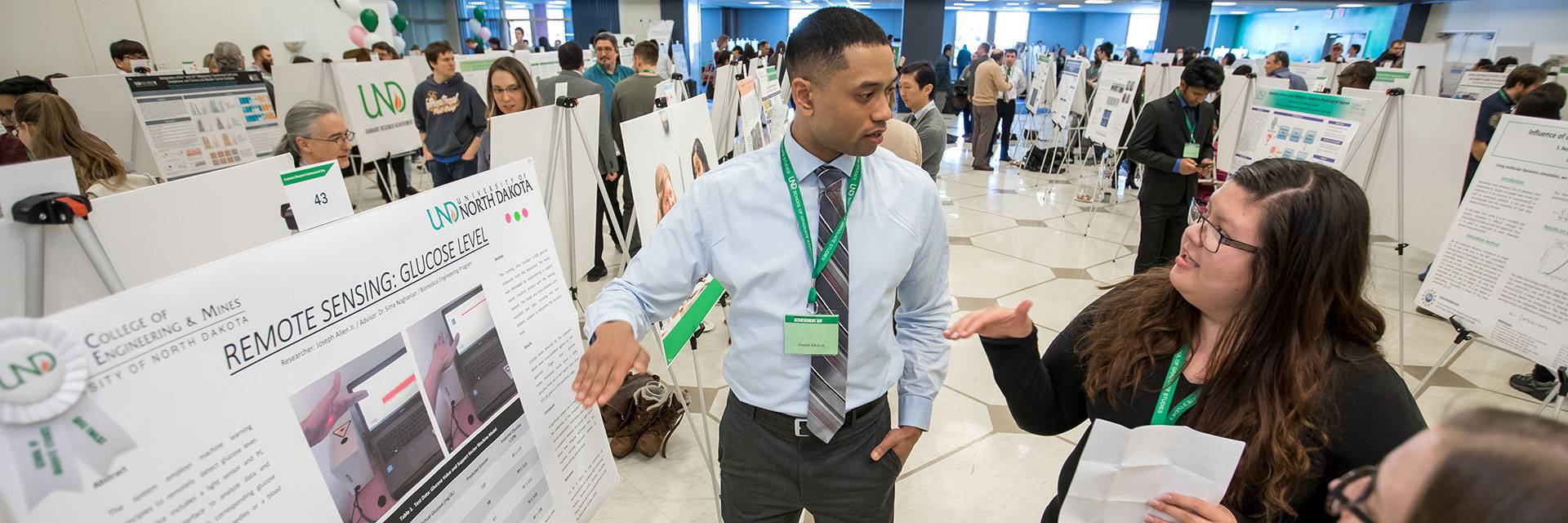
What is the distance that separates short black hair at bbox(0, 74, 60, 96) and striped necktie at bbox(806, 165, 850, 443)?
4691mm

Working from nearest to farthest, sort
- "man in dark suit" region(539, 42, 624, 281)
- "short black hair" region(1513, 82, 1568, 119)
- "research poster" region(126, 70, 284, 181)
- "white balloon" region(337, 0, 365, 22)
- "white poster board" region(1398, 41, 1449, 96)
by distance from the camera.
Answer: "short black hair" region(1513, 82, 1568, 119) → "research poster" region(126, 70, 284, 181) → "man in dark suit" region(539, 42, 624, 281) → "white poster board" region(1398, 41, 1449, 96) → "white balloon" region(337, 0, 365, 22)

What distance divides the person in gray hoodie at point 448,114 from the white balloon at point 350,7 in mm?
8444

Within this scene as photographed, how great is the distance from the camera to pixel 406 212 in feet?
3.36

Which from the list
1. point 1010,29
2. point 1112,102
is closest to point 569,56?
point 1112,102

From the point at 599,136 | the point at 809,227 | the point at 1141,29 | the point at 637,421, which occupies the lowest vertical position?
the point at 637,421

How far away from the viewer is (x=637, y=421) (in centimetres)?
281

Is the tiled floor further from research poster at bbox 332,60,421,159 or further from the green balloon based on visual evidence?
the green balloon

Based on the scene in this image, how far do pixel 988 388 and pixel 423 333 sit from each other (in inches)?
110

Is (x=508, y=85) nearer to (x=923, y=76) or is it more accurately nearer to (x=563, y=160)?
(x=563, y=160)

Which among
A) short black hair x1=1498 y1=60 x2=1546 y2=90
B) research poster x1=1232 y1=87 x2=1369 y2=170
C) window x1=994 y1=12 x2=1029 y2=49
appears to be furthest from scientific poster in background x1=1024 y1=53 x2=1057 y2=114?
window x1=994 y1=12 x2=1029 y2=49

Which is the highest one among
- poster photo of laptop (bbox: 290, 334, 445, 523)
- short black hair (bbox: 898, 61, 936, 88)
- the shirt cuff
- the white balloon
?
the white balloon

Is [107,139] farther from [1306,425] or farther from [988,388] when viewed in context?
[1306,425]

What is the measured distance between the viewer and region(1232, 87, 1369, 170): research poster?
3.38 metres

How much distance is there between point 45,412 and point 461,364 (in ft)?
1.68
